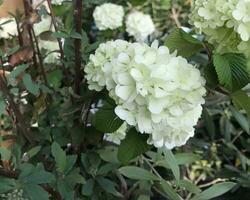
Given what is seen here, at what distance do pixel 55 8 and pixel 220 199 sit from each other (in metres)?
0.83

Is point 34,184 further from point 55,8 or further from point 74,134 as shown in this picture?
point 55,8

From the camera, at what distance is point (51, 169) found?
1.19m

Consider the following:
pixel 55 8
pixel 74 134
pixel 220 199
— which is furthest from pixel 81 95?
pixel 220 199

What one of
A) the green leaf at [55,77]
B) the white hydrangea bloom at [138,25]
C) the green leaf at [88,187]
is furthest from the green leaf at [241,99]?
the white hydrangea bloom at [138,25]

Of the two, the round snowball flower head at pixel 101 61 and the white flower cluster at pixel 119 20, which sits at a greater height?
the round snowball flower head at pixel 101 61

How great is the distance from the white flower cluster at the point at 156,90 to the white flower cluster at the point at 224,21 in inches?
3.1

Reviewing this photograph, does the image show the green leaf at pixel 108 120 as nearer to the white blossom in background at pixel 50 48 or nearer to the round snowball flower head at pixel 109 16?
the white blossom in background at pixel 50 48

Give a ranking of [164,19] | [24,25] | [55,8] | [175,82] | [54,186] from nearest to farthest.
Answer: [175,82] < [54,186] < [24,25] < [55,8] < [164,19]

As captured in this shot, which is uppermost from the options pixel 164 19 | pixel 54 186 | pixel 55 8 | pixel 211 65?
pixel 211 65

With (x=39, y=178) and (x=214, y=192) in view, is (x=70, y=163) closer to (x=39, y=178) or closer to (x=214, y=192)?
(x=39, y=178)

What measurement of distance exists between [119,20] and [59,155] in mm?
987

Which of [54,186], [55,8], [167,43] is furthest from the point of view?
[55,8]

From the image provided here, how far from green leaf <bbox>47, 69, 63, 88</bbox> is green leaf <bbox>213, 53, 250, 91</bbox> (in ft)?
1.76

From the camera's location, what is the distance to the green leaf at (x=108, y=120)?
96 cm
